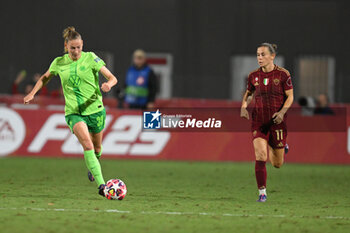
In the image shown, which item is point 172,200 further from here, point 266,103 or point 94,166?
point 266,103

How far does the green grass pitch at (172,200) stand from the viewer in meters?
7.68

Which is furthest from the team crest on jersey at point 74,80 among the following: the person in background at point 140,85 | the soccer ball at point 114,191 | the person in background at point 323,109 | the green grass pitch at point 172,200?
the person in background at point 323,109

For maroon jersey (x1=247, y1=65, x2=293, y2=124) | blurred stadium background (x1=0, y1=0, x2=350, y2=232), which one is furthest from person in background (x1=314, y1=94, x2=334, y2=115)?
maroon jersey (x1=247, y1=65, x2=293, y2=124)

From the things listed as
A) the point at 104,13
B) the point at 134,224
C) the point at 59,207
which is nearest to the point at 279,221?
the point at 134,224

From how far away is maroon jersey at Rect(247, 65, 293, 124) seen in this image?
9930 mm

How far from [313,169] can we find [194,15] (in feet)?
43.4

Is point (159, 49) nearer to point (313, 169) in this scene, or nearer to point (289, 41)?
point (289, 41)

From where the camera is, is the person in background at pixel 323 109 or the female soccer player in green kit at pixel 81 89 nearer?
the female soccer player in green kit at pixel 81 89

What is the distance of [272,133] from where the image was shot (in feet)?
33.1

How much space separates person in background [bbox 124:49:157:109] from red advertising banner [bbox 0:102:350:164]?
571mm

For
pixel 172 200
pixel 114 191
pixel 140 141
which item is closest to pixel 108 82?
pixel 114 191

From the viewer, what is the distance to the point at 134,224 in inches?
300

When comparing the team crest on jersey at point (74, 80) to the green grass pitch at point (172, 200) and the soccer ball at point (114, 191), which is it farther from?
the green grass pitch at point (172, 200)

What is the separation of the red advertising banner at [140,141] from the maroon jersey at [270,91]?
6912mm
